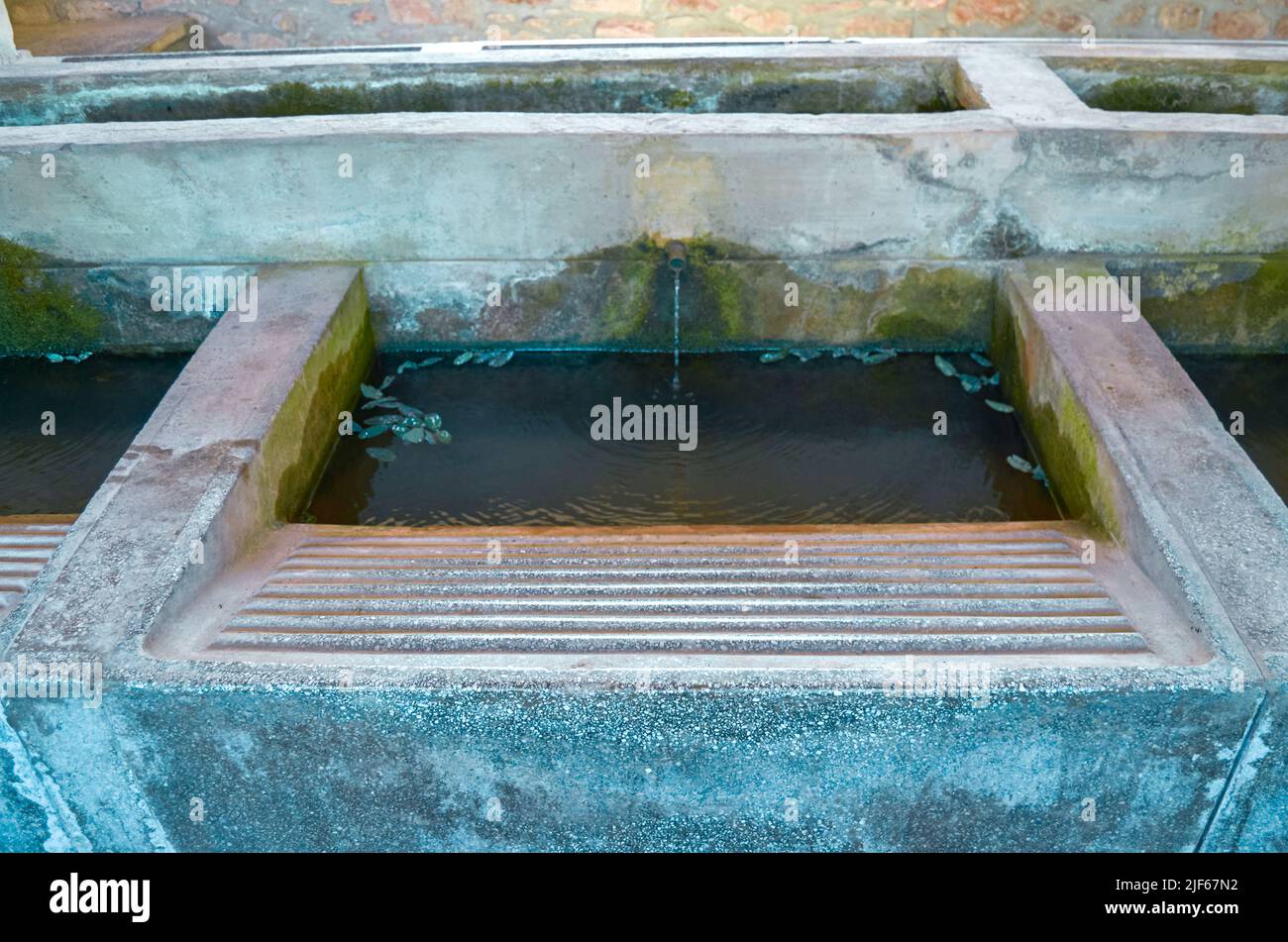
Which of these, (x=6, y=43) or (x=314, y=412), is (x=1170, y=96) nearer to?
(x=314, y=412)

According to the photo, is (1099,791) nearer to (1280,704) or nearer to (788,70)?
(1280,704)

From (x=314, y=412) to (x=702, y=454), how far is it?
1344 millimetres

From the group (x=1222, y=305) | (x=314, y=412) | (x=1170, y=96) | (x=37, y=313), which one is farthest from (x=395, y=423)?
(x=1170, y=96)

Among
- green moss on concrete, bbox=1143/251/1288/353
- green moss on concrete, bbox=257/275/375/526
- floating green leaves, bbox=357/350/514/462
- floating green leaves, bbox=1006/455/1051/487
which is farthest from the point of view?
green moss on concrete, bbox=1143/251/1288/353

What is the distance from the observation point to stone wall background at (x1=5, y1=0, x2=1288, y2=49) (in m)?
6.65

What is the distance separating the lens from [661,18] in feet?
22.8

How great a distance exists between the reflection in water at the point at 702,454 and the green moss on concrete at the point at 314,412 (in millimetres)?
97

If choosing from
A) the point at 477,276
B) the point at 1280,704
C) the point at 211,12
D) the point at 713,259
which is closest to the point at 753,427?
the point at 713,259

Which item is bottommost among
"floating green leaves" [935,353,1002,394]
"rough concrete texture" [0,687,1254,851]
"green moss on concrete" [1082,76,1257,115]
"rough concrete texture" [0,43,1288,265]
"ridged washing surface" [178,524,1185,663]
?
"rough concrete texture" [0,687,1254,851]

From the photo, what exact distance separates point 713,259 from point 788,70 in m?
1.34

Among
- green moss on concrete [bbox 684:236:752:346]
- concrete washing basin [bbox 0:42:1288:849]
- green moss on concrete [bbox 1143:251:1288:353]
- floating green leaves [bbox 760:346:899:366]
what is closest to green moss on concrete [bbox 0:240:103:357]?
concrete washing basin [bbox 0:42:1288:849]

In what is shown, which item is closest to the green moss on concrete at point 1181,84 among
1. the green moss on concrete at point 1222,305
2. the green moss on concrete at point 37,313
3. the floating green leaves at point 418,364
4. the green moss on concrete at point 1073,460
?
the green moss on concrete at point 1222,305

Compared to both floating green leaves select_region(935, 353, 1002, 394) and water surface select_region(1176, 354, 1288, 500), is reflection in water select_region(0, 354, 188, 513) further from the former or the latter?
water surface select_region(1176, 354, 1288, 500)

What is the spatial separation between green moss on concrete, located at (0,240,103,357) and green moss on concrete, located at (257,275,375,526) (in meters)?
1.07
